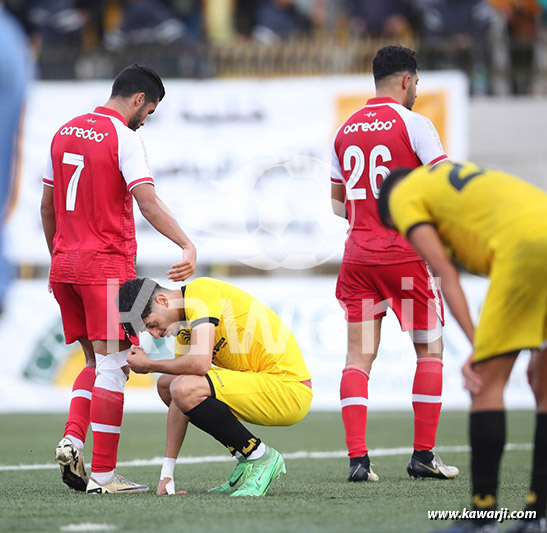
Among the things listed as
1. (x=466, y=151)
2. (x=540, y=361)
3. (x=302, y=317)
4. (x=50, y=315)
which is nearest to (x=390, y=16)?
(x=466, y=151)

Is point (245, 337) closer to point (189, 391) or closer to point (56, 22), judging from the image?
point (189, 391)

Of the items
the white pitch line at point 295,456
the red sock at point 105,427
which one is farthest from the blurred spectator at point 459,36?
the red sock at point 105,427

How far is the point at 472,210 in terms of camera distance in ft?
13.0

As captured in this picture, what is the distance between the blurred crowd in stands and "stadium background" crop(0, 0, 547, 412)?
0.03 metres

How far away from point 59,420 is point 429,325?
5.68 metres

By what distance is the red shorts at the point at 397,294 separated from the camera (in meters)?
6.19

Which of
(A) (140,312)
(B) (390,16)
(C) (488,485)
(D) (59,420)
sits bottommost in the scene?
(D) (59,420)

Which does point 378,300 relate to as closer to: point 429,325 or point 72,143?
point 429,325

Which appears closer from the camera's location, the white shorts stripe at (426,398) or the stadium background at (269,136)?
the white shorts stripe at (426,398)

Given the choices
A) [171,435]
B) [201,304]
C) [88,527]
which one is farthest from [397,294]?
[88,527]

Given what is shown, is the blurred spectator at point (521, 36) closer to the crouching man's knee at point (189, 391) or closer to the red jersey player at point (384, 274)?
the red jersey player at point (384, 274)

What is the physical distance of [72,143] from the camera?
5.71m

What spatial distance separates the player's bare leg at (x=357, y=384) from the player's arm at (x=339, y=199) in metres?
0.73

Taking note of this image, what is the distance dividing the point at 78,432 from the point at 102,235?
1076 mm
